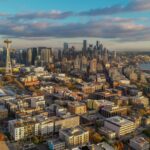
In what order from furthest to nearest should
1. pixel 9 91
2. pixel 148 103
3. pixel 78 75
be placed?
pixel 78 75 → pixel 9 91 → pixel 148 103

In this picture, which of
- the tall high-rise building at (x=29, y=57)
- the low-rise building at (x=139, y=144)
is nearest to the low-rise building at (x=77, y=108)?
the low-rise building at (x=139, y=144)

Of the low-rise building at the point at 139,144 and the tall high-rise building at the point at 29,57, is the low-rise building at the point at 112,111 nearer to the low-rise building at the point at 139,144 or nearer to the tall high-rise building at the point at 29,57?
the low-rise building at the point at 139,144

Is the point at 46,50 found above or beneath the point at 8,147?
above

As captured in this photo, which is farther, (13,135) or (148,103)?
(148,103)

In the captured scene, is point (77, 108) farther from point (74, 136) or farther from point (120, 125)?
point (74, 136)

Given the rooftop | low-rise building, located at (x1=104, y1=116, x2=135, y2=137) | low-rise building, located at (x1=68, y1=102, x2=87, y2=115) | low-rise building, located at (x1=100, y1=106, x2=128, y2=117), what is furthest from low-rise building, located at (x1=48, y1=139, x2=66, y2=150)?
low-rise building, located at (x1=100, y1=106, x2=128, y2=117)

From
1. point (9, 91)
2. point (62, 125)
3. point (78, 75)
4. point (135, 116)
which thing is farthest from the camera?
point (78, 75)

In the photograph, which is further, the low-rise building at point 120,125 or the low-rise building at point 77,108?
the low-rise building at point 77,108

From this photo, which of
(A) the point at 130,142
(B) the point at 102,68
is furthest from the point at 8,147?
(B) the point at 102,68

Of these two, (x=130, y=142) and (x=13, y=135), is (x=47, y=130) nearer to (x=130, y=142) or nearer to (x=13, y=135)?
(x=13, y=135)

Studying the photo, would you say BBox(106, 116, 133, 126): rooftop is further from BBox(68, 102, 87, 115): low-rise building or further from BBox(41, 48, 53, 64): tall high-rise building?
BBox(41, 48, 53, 64): tall high-rise building

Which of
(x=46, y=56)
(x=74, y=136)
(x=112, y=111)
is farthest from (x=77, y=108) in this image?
(x=46, y=56)
